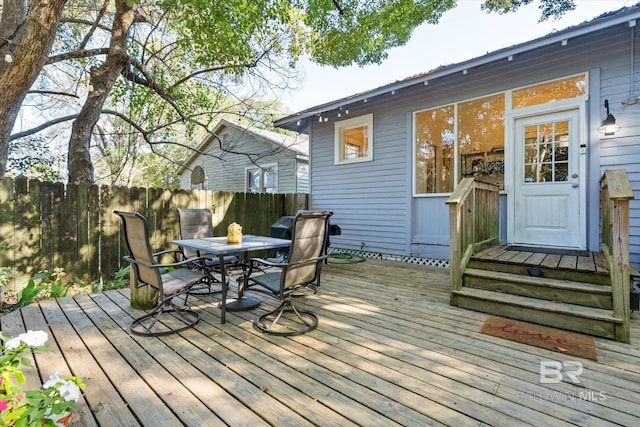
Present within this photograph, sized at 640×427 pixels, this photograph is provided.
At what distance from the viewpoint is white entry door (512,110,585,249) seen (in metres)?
4.23

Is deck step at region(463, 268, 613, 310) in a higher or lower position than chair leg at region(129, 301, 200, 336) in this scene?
higher

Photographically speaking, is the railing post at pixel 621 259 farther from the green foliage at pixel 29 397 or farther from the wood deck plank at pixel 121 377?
the green foliage at pixel 29 397

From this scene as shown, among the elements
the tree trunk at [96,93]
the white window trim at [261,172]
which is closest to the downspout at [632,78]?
the tree trunk at [96,93]

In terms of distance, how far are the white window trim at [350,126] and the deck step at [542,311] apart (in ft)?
12.9

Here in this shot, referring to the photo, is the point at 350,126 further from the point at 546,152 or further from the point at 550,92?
the point at 546,152

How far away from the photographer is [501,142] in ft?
16.6

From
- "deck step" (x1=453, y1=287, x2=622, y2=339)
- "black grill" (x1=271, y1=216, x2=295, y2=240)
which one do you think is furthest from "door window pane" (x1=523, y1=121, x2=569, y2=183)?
"black grill" (x1=271, y1=216, x2=295, y2=240)

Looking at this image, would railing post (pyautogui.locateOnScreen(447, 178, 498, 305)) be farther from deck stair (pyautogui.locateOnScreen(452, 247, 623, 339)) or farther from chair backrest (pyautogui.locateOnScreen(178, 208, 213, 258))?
chair backrest (pyautogui.locateOnScreen(178, 208, 213, 258))

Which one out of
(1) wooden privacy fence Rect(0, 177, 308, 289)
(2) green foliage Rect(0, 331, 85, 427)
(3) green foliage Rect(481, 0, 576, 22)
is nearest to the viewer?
(2) green foliage Rect(0, 331, 85, 427)

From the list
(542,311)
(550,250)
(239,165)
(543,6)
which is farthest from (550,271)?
(239,165)

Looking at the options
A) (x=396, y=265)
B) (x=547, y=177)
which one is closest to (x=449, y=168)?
(x=547, y=177)

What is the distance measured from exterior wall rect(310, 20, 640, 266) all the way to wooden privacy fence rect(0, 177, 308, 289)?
3305 millimetres

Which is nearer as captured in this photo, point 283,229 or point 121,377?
point 121,377

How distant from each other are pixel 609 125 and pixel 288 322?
4.67 metres
